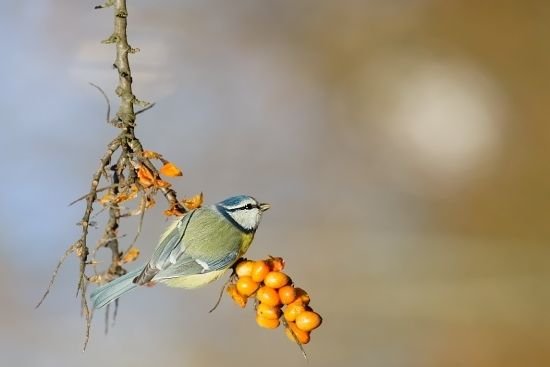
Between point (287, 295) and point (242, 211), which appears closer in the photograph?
point (287, 295)

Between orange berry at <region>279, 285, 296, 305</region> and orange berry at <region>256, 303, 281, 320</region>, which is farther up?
orange berry at <region>279, 285, 296, 305</region>

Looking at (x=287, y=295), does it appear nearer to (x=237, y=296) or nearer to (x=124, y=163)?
(x=237, y=296)

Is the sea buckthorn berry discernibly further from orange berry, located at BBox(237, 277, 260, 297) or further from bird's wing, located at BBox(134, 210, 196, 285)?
bird's wing, located at BBox(134, 210, 196, 285)

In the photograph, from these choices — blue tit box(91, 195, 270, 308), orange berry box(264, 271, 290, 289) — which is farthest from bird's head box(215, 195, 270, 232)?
orange berry box(264, 271, 290, 289)

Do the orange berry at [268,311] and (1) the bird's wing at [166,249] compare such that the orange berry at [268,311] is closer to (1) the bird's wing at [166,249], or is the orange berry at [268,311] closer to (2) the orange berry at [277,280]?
(2) the orange berry at [277,280]

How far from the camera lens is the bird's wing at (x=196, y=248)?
0.70 metres

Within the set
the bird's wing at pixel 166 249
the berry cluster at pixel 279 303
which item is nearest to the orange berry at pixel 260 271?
the berry cluster at pixel 279 303

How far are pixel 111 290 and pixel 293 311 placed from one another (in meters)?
0.19

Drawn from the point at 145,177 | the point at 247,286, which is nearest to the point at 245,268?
the point at 247,286

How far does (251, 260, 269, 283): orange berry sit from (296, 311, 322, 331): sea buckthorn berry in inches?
2.1

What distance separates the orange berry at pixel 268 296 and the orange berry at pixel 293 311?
0.04 ft

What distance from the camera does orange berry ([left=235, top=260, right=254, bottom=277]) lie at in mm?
657

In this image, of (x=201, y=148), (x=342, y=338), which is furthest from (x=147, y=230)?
(x=342, y=338)

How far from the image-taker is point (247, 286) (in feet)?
2.11
